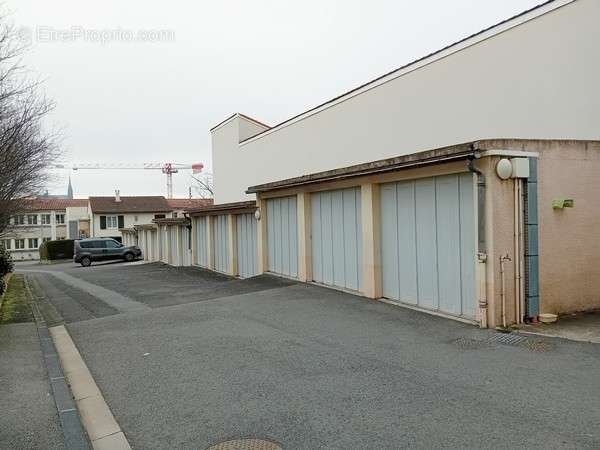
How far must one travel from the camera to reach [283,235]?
14.9m

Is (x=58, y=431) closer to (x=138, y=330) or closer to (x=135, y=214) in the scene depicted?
(x=138, y=330)

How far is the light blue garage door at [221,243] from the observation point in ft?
66.2

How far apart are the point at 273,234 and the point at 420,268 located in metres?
6.54

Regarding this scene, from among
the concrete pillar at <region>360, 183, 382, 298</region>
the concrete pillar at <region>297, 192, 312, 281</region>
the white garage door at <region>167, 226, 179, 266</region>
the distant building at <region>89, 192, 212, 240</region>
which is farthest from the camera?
the distant building at <region>89, 192, 212, 240</region>

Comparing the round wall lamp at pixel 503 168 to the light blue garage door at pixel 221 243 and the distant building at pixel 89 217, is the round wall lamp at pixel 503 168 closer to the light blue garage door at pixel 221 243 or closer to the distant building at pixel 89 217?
→ the light blue garage door at pixel 221 243

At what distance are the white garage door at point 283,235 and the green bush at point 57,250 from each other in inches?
1674

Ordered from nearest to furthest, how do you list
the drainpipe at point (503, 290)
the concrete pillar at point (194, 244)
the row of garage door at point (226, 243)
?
1. the drainpipe at point (503, 290)
2. the row of garage door at point (226, 243)
3. the concrete pillar at point (194, 244)

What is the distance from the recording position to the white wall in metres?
11.4

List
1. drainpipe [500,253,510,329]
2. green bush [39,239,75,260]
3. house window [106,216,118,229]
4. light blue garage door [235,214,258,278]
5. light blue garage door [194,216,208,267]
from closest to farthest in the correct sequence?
1. drainpipe [500,253,510,329]
2. light blue garage door [235,214,258,278]
3. light blue garage door [194,216,208,267]
4. green bush [39,239,75,260]
5. house window [106,216,118,229]

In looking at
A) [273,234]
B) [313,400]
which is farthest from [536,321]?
[273,234]

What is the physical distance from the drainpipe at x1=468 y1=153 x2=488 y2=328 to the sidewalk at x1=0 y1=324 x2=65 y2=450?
595cm

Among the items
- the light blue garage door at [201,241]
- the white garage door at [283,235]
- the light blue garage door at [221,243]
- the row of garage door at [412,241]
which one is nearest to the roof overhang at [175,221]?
the light blue garage door at [201,241]

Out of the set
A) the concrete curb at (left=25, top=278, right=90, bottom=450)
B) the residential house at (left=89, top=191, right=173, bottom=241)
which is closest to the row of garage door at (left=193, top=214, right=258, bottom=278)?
the concrete curb at (left=25, top=278, right=90, bottom=450)

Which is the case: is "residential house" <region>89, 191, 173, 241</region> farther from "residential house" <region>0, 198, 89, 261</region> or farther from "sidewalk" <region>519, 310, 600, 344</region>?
"sidewalk" <region>519, 310, 600, 344</region>
